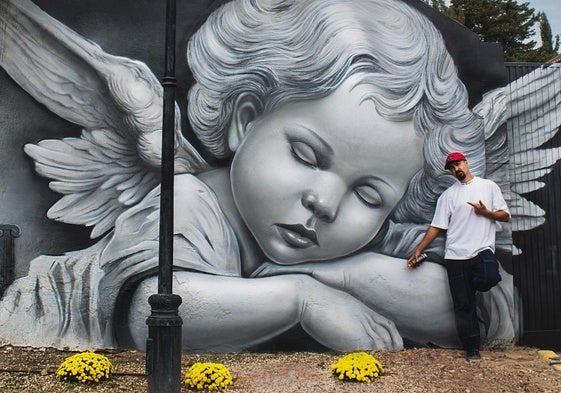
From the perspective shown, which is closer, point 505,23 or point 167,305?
point 167,305

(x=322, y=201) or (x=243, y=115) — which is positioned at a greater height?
(x=243, y=115)

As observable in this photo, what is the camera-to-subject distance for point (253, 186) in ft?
19.2

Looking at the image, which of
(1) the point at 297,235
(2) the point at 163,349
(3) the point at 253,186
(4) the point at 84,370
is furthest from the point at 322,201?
(4) the point at 84,370

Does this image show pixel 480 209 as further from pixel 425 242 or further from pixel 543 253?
pixel 543 253

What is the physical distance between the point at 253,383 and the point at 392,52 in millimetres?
3450

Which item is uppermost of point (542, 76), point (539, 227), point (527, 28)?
point (527, 28)

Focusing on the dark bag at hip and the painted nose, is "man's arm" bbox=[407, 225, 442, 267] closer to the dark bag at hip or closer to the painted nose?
the dark bag at hip

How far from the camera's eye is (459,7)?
26.2 metres

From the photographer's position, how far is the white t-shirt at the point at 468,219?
5.71m

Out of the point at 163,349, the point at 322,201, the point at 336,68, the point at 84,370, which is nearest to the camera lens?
the point at 163,349

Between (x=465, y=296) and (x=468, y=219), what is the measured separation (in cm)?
73

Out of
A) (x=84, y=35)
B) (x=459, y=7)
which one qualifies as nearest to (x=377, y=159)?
(x=84, y=35)

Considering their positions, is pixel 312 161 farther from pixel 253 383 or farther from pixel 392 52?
pixel 253 383

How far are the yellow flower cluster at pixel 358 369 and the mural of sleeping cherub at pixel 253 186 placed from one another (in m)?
0.73
